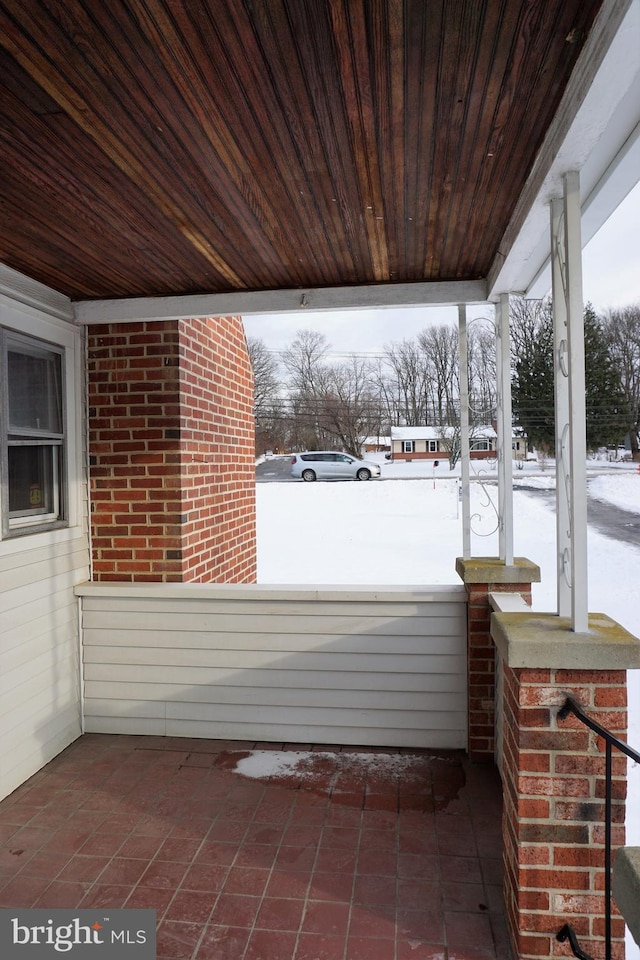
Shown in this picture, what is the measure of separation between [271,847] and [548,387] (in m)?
3.33

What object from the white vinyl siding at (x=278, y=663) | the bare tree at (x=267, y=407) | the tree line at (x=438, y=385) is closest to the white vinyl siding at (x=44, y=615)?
the white vinyl siding at (x=278, y=663)

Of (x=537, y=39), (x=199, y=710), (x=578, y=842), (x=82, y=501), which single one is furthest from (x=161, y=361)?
(x=578, y=842)

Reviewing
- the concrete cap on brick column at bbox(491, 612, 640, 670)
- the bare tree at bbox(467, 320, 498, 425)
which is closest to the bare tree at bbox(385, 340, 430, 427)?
the bare tree at bbox(467, 320, 498, 425)

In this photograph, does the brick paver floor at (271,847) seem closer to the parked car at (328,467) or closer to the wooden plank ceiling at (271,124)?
the wooden plank ceiling at (271,124)

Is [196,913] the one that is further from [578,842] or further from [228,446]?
[228,446]

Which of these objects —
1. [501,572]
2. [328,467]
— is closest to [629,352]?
[501,572]

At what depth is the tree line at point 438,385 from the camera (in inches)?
146

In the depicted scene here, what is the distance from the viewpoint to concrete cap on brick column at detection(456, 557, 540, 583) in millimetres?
3074

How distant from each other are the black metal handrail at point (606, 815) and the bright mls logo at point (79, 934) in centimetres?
123

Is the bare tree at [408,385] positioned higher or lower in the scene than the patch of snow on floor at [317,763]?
higher

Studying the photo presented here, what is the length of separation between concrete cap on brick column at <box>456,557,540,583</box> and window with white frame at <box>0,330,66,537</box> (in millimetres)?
2233

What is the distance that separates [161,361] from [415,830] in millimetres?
2723

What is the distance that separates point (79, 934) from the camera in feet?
6.69

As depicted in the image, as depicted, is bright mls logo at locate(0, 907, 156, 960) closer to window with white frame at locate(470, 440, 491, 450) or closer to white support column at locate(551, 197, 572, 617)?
white support column at locate(551, 197, 572, 617)
